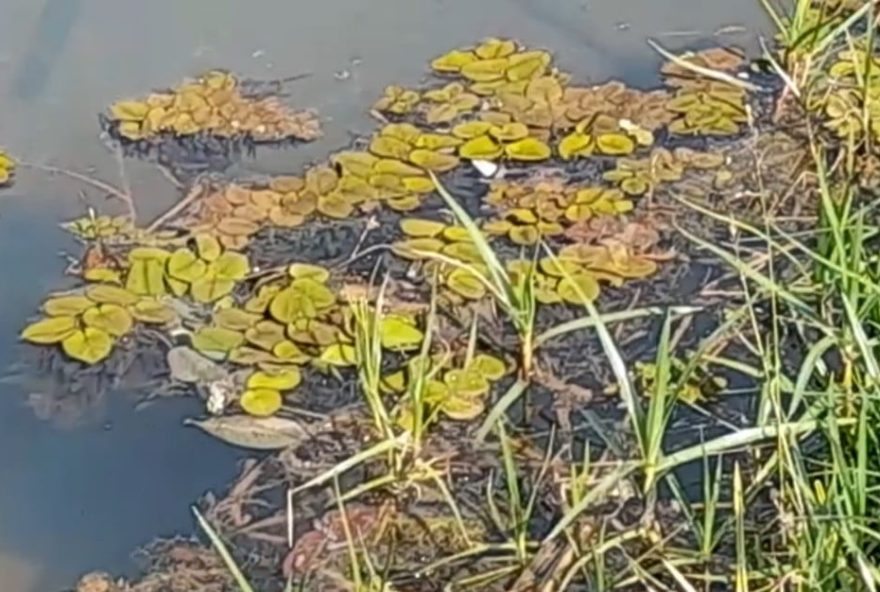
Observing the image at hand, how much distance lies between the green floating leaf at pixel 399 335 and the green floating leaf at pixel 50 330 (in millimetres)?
436

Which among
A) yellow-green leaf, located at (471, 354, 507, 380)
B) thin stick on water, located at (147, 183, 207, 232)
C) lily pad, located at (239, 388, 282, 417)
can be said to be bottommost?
yellow-green leaf, located at (471, 354, 507, 380)

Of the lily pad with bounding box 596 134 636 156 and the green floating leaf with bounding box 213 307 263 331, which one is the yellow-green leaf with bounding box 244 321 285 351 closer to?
the green floating leaf with bounding box 213 307 263 331

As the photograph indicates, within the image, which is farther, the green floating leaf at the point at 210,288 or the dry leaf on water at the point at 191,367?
the green floating leaf at the point at 210,288

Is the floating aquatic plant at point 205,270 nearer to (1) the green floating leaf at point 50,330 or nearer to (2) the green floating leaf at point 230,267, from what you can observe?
(2) the green floating leaf at point 230,267

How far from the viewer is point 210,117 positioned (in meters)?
2.59

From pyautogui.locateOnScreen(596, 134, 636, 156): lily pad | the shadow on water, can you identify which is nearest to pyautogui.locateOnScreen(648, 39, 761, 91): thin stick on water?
pyautogui.locateOnScreen(596, 134, 636, 156): lily pad

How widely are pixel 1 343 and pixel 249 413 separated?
0.41 m

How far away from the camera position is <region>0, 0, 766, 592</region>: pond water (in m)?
2.25

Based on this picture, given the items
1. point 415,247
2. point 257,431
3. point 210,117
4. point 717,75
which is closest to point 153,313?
point 257,431

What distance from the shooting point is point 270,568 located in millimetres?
1817

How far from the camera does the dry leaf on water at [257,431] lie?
1.99 m

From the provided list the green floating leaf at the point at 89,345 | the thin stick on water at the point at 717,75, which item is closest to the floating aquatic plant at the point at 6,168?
the green floating leaf at the point at 89,345

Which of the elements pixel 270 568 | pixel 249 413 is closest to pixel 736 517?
pixel 270 568

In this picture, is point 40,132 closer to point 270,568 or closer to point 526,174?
point 526,174
